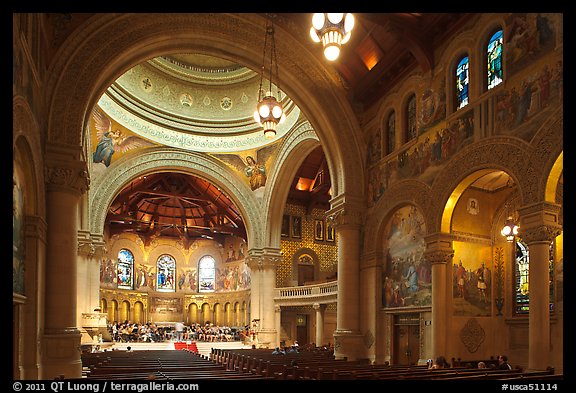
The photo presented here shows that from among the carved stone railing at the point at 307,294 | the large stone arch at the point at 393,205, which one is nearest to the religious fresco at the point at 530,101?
the large stone arch at the point at 393,205

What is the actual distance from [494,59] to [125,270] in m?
36.5

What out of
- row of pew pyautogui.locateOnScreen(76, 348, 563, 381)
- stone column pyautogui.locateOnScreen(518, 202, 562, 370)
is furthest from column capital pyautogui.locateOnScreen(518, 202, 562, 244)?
row of pew pyautogui.locateOnScreen(76, 348, 563, 381)

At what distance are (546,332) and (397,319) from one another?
6.57 meters

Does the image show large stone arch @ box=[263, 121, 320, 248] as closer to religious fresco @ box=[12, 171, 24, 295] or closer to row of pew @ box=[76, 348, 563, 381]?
row of pew @ box=[76, 348, 563, 381]

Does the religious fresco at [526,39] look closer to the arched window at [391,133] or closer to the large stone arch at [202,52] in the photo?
the arched window at [391,133]

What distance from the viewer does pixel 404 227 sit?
17.0 m

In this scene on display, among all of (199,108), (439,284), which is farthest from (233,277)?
(439,284)

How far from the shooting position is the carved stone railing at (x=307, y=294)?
26.9m

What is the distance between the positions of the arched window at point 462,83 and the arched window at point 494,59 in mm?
894

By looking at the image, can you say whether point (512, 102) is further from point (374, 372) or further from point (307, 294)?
point (307, 294)

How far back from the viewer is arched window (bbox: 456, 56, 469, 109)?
47.3ft
